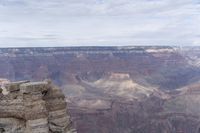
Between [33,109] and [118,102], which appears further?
[118,102]

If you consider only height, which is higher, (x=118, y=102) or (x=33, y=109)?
→ (x=33, y=109)

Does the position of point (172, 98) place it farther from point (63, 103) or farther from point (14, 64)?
point (63, 103)

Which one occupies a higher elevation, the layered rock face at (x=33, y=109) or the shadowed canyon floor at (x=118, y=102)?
the layered rock face at (x=33, y=109)

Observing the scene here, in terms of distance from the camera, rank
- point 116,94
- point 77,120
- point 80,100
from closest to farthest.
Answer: point 77,120 → point 80,100 → point 116,94

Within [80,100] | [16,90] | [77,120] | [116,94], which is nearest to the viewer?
[16,90]

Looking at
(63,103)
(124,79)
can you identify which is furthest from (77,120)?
(63,103)

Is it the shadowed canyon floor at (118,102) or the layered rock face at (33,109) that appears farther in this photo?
the shadowed canyon floor at (118,102)

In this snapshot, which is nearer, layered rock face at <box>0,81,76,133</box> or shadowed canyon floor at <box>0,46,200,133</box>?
layered rock face at <box>0,81,76,133</box>

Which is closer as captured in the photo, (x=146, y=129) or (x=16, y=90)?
(x=16, y=90)
